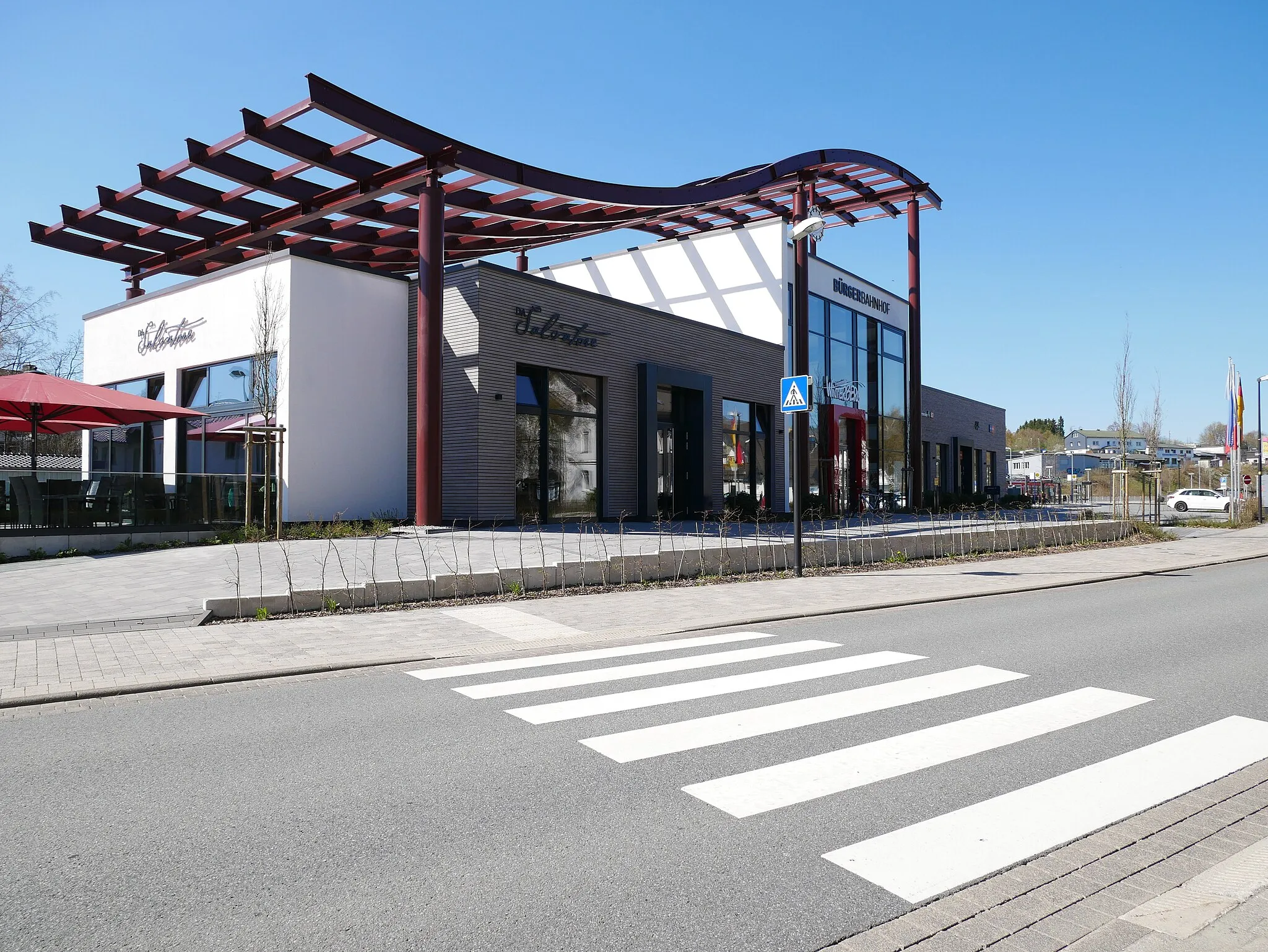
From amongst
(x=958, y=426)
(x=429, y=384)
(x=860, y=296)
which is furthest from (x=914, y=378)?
(x=429, y=384)

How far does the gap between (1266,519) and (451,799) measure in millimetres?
43056

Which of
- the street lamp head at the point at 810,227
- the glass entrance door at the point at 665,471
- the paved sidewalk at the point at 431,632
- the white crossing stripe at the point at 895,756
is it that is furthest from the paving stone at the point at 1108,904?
the glass entrance door at the point at 665,471

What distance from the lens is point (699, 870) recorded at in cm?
364

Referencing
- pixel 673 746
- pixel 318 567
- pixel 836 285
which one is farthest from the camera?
pixel 836 285

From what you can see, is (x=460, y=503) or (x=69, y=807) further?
(x=460, y=503)

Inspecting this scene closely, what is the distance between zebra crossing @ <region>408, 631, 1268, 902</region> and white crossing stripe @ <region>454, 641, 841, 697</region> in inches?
1.0

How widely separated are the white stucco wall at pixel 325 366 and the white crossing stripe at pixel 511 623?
11092 millimetres

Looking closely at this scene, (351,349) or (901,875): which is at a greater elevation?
(351,349)

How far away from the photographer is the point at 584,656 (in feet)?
27.1

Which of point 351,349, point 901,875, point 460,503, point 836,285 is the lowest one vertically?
point 901,875

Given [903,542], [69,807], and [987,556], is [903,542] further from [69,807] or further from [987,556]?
[69,807]

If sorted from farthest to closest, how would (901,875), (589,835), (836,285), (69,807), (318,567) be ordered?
(836,285) < (318,567) < (69,807) < (589,835) < (901,875)

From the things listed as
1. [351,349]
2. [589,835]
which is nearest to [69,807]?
[589,835]

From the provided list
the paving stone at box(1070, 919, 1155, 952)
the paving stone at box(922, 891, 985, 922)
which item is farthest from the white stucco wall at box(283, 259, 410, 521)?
the paving stone at box(1070, 919, 1155, 952)
